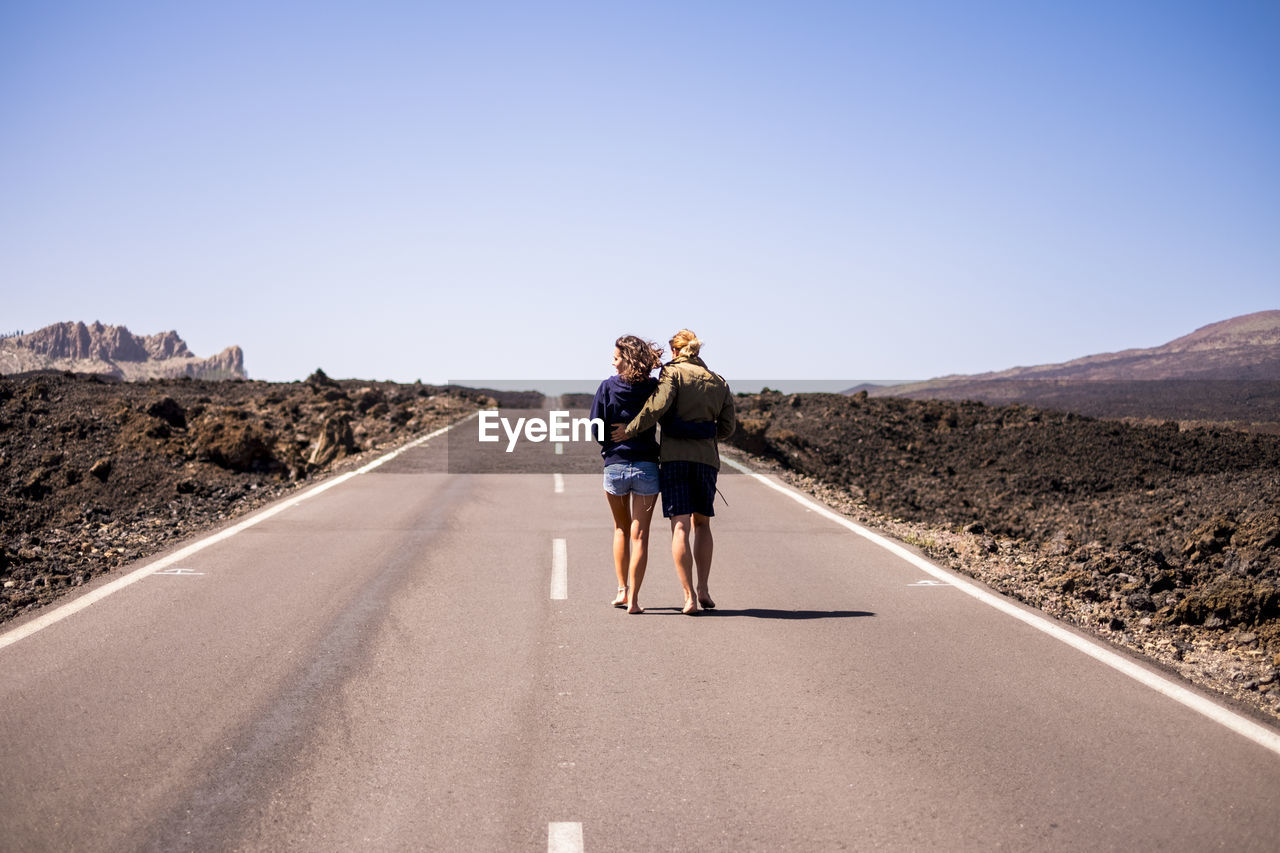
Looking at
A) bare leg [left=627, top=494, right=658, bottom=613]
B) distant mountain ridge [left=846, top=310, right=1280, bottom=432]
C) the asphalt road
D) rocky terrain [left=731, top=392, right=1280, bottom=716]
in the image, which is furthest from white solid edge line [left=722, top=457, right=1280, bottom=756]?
distant mountain ridge [left=846, top=310, right=1280, bottom=432]

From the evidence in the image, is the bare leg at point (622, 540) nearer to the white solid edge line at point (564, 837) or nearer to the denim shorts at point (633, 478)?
the denim shorts at point (633, 478)

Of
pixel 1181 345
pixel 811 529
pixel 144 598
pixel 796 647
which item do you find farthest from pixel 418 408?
pixel 1181 345

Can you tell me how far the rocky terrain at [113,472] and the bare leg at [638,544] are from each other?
16.4 feet

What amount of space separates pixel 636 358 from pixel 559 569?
9.38 ft

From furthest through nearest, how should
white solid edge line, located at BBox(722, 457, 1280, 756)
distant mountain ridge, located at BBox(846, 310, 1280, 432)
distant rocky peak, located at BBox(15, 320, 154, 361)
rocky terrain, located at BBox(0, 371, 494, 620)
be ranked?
1. distant rocky peak, located at BBox(15, 320, 154, 361)
2. distant mountain ridge, located at BBox(846, 310, 1280, 432)
3. rocky terrain, located at BBox(0, 371, 494, 620)
4. white solid edge line, located at BBox(722, 457, 1280, 756)

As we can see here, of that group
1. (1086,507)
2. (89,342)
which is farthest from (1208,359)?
(89,342)

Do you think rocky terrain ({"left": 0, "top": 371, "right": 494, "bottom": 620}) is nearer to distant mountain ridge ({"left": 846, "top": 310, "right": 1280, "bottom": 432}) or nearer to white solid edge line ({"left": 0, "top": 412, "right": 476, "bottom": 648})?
white solid edge line ({"left": 0, "top": 412, "right": 476, "bottom": 648})

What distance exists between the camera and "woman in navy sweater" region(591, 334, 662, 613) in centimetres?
828

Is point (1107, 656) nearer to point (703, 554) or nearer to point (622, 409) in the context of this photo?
point (703, 554)

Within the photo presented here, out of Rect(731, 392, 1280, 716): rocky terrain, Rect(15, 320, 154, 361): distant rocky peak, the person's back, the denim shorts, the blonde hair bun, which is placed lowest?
Rect(731, 392, 1280, 716): rocky terrain

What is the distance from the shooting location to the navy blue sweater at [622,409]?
27.2 ft

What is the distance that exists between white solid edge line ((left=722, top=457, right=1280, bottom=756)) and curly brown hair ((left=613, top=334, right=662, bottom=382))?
140 inches

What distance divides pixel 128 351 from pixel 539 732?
212707 mm

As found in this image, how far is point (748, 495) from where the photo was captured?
16453 mm
